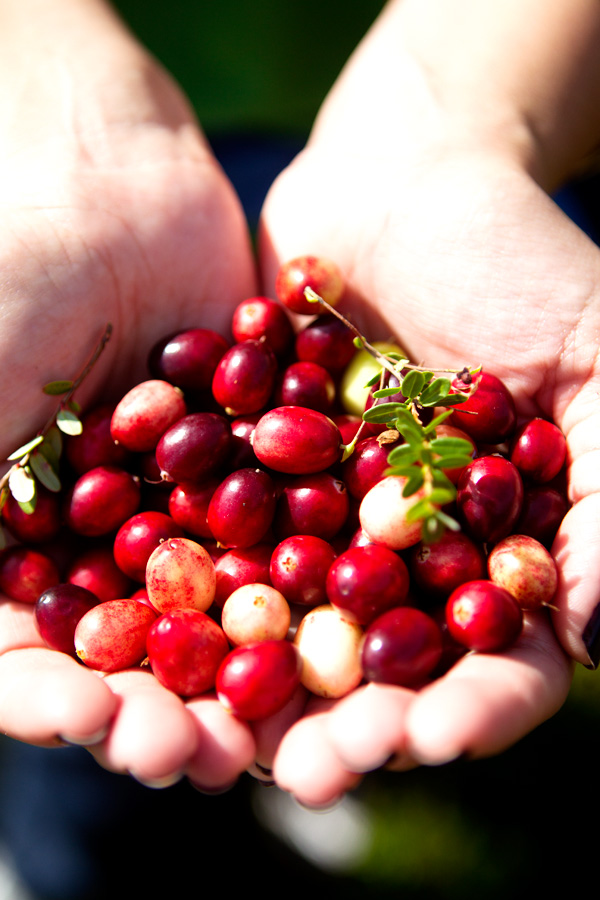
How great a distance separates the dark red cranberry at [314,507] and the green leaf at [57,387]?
4.83ft

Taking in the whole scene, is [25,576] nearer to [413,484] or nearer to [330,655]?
[330,655]

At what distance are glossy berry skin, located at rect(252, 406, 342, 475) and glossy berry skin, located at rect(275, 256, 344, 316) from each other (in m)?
1.06

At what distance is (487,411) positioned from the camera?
12.2 ft

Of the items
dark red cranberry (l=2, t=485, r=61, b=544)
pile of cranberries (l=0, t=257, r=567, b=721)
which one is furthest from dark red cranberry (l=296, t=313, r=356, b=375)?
dark red cranberry (l=2, t=485, r=61, b=544)

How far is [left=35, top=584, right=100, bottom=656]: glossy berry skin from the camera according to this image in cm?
339

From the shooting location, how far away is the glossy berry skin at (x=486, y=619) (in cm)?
288

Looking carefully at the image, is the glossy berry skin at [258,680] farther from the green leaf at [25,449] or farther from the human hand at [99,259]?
the green leaf at [25,449]

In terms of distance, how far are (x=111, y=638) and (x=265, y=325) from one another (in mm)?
2231

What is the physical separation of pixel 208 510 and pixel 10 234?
2.08 meters

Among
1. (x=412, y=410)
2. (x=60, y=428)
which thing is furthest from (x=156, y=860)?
(x=412, y=410)

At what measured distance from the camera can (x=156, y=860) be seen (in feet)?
17.2

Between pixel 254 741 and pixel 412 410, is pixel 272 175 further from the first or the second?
pixel 254 741

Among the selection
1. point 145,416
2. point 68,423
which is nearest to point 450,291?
point 145,416

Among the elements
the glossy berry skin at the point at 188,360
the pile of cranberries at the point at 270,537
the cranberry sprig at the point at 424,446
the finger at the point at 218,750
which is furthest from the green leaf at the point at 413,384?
the finger at the point at 218,750
